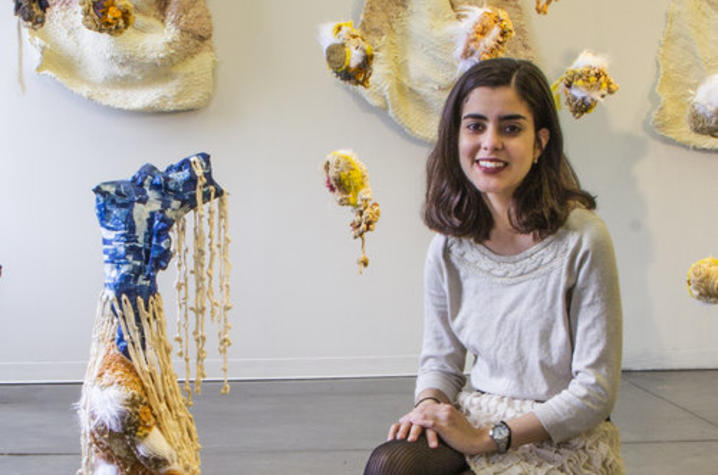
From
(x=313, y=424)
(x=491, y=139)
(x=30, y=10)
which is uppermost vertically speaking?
(x=30, y=10)

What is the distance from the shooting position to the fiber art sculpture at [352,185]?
4.30ft

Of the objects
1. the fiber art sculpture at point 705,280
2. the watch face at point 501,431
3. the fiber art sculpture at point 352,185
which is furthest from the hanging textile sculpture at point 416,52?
the watch face at point 501,431

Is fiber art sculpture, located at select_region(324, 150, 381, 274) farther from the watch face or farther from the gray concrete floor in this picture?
the gray concrete floor

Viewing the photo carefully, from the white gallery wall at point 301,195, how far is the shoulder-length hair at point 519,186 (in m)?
1.38

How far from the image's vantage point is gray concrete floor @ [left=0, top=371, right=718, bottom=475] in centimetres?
172

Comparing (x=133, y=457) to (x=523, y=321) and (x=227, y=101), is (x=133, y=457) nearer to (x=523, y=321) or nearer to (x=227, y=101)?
(x=523, y=321)

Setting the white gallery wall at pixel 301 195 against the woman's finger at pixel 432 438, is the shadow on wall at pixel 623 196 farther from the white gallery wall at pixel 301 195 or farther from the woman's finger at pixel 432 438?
the woman's finger at pixel 432 438

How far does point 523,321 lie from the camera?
103cm

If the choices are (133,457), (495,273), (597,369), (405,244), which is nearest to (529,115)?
(495,273)

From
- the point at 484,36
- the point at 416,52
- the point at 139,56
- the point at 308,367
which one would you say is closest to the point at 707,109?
the point at 484,36

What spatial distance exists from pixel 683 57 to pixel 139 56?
1762 millimetres

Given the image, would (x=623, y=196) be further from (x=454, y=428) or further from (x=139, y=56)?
(x=454, y=428)

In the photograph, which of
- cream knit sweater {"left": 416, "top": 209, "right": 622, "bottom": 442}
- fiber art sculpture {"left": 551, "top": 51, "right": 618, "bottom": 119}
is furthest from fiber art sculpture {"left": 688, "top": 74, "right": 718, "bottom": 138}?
cream knit sweater {"left": 416, "top": 209, "right": 622, "bottom": 442}

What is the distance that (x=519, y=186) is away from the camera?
108cm
